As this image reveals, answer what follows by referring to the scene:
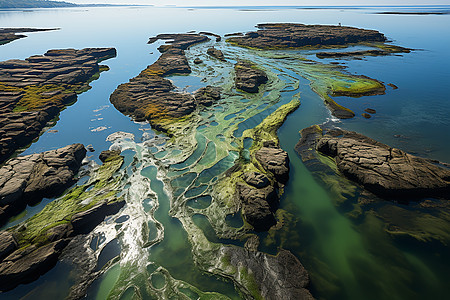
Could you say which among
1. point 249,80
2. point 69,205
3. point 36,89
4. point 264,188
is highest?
point 249,80

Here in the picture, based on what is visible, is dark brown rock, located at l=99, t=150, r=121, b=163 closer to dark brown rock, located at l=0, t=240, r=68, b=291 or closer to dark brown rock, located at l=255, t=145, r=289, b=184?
dark brown rock, located at l=0, t=240, r=68, b=291

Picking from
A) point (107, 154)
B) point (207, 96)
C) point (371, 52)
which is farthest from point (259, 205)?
point (371, 52)

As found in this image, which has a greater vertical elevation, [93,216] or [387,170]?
[387,170]

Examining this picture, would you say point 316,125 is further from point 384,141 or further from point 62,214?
point 62,214

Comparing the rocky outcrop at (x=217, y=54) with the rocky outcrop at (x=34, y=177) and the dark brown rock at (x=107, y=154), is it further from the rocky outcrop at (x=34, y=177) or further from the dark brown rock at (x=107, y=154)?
the rocky outcrop at (x=34, y=177)

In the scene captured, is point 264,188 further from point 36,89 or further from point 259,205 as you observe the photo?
point 36,89

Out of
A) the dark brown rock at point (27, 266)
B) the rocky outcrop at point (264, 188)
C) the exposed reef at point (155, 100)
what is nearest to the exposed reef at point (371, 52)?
the exposed reef at point (155, 100)

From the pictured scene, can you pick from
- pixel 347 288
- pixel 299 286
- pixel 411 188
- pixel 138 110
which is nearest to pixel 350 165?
pixel 411 188
